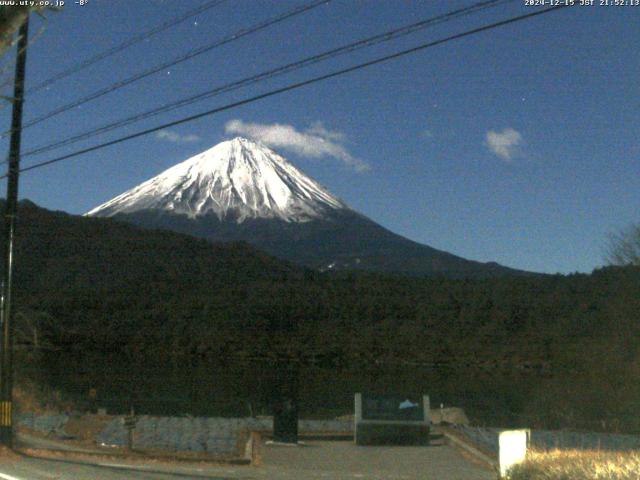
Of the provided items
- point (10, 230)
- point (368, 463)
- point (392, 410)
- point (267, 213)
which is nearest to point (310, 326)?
point (392, 410)

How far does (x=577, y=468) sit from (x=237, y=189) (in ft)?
462

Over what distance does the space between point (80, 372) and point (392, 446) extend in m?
28.0

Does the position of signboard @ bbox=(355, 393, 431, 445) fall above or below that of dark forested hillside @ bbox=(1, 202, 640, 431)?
below

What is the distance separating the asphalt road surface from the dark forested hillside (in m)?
16.5

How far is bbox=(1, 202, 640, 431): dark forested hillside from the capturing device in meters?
38.5

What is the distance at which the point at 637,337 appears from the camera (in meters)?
A: 35.8

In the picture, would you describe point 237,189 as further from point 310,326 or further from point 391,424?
point 391,424

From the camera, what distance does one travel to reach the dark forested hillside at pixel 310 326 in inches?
1514

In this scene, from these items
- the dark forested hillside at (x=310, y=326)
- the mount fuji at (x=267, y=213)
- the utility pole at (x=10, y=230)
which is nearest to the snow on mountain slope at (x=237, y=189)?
the mount fuji at (x=267, y=213)

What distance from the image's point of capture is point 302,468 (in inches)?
580

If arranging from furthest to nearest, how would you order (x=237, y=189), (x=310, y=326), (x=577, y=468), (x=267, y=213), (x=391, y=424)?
(x=237, y=189) → (x=267, y=213) → (x=310, y=326) → (x=391, y=424) → (x=577, y=468)

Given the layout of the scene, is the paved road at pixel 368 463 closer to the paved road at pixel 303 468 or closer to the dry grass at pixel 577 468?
the paved road at pixel 303 468

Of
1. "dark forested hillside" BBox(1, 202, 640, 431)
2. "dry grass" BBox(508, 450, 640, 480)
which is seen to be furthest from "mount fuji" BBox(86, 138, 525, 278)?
"dry grass" BBox(508, 450, 640, 480)

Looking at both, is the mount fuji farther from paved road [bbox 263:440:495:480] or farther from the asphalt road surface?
the asphalt road surface
